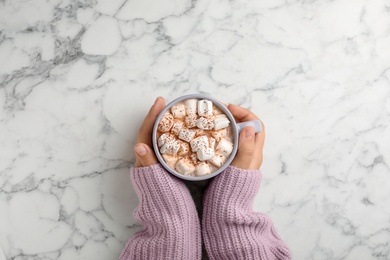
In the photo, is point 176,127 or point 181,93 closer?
point 176,127

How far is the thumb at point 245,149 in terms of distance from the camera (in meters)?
1.11

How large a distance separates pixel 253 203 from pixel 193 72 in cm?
32

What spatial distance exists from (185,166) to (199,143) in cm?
5

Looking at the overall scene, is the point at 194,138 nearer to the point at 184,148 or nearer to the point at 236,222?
the point at 184,148

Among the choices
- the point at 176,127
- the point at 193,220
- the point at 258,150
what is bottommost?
the point at 193,220

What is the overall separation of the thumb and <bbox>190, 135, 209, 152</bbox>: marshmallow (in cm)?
9

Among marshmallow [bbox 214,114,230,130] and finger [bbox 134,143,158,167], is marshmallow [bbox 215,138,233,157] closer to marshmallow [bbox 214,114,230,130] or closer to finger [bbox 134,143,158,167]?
marshmallow [bbox 214,114,230,130]

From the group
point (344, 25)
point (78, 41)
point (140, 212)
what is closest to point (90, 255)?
point (140, 212)

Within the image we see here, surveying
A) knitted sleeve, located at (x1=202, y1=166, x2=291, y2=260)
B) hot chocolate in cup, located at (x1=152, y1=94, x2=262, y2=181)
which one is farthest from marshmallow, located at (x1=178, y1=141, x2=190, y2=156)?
knitted sleeve, located at (x1=202, y1=166, x2=291, y2=260)

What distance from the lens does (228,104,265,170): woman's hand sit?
3.67ft

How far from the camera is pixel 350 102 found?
1230 mm

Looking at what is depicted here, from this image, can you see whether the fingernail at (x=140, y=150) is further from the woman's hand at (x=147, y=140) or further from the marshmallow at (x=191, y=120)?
the marshmallow at (x=191, y=120)

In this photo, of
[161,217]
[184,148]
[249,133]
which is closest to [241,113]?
[249,133]

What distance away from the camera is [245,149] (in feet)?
3.69
